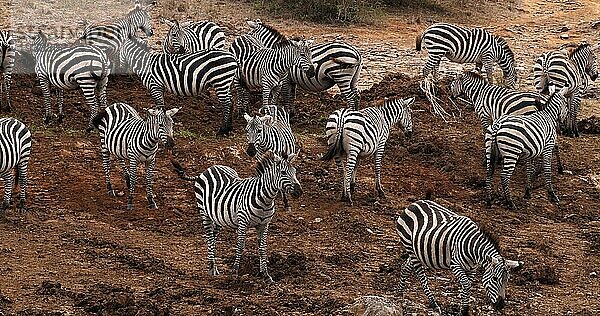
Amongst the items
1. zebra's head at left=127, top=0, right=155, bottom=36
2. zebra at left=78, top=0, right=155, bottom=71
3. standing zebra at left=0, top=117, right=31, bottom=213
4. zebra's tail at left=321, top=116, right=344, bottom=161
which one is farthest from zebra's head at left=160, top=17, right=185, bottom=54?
standing zebra at left=0, top=117, right=31, bottom=213

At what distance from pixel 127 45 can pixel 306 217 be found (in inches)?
247

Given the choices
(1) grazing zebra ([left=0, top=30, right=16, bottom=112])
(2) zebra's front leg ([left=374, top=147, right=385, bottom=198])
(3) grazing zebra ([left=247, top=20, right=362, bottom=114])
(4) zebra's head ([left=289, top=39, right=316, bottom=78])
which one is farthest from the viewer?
(3) grazing zebra ([left=247, top=20, right=362, bottom=114])

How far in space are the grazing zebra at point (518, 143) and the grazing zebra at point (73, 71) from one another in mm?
6598

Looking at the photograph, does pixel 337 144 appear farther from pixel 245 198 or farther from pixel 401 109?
pixel 245 198

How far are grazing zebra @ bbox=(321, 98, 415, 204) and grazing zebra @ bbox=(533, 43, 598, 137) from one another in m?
4.72

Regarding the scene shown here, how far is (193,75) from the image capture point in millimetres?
16406

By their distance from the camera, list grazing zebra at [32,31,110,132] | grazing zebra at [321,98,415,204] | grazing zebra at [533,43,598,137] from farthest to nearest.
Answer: grazing zebra at [533,43,598,137], grazing zebra at [32,31,110,132], grazing zebra at [321,98,415,204]

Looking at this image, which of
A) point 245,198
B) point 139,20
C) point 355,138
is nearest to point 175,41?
point 139,20

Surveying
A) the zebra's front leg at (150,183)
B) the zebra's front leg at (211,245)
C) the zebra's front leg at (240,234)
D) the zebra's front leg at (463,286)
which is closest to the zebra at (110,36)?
the zebra's front leg at (150,183)

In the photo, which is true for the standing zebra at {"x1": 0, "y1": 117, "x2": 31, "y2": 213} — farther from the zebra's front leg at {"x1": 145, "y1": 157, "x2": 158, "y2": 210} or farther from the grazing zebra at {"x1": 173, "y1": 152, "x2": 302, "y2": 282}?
the grazing zebra at {"x1": 173, "y1": 152, "x2": 302, "y2": 282}

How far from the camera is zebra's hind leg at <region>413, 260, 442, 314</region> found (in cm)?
1009

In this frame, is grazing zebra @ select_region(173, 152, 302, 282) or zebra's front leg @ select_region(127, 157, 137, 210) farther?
zebra's front leg @ select_region(127, 157, 137, 210)

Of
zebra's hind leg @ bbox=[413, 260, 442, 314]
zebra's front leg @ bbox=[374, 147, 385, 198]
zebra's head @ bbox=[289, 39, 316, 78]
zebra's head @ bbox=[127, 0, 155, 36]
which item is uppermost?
zebra's head @ bbox=[127, 0, 155, 36]

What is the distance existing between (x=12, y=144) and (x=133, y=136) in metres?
1.58
